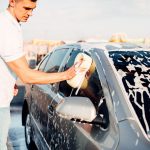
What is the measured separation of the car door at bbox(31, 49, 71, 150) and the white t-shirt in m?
1.41


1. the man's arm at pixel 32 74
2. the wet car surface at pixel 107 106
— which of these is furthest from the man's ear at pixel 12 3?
the wet car surface at pixel 107 106

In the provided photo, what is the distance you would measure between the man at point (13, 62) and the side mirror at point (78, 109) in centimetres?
19

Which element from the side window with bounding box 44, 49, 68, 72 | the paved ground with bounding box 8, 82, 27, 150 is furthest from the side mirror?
the paved ground with bounding box 8, 82, 27, 150

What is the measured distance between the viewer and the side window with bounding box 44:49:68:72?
531 centimetres

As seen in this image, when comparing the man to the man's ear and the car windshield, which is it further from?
the car windshield

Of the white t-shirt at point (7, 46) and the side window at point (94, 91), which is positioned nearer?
the white t-shirt at point (7, 46)

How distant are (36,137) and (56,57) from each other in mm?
1093

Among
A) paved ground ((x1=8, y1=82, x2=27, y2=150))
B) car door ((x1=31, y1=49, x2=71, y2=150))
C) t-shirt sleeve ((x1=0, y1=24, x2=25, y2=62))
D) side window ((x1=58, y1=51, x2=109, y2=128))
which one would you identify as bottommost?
paved ground ((x1=8, y1=82, x2=27, y2=150))

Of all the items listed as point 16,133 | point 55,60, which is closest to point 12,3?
point 55,60

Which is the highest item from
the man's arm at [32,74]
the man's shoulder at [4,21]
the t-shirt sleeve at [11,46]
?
the man's shoulder at [4,21]

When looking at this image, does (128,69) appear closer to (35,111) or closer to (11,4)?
(11,4)

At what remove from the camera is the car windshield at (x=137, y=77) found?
3.13 metres

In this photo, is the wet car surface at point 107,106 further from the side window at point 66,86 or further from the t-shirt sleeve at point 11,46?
the t-shirt sleeve at point 11,46

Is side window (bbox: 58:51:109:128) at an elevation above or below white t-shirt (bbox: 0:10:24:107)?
below
